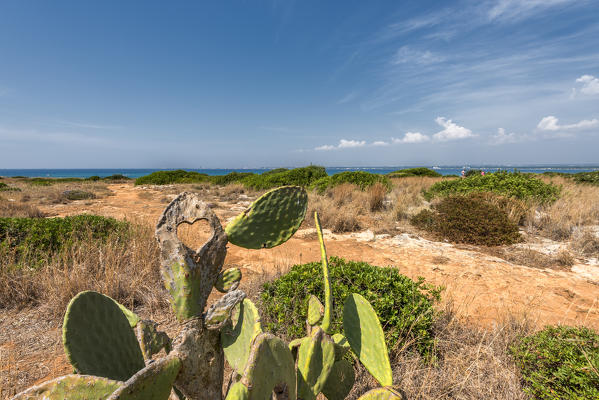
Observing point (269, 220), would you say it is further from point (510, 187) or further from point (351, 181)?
point (351, 181)

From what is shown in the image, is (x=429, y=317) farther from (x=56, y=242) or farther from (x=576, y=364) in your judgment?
(x=56, y=242)

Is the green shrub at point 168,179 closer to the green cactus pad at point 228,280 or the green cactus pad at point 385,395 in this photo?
the green cactus pad at point 228,280

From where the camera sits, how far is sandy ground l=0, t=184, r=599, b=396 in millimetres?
→ 2340

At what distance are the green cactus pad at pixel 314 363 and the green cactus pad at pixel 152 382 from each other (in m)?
0.44

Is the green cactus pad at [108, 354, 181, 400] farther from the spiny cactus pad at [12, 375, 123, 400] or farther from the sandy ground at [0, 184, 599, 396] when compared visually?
the sandy ground at [0, 184, 599, 396]

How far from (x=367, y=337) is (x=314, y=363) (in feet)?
0.70

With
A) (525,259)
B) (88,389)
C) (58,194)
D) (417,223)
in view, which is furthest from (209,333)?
(58,194)

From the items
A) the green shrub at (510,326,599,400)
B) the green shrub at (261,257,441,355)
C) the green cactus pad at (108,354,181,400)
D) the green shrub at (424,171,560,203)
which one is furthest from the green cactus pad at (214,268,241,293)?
the green shrub at (424,171,560,203)

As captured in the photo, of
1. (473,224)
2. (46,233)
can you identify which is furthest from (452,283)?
(46,233)

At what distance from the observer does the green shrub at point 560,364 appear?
158 centimetres

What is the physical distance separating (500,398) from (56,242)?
219 inches

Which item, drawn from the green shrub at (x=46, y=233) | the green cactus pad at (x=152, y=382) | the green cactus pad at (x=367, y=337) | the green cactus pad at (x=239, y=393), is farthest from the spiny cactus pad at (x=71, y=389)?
the green shrub at (x=46, y=233)

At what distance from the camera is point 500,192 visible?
7.52 metres

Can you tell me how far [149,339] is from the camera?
3.01ft
